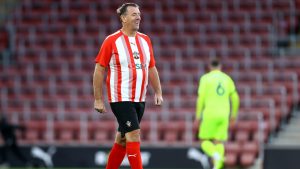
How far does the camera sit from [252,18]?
74.4 ft

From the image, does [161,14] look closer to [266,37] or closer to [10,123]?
[266,37]

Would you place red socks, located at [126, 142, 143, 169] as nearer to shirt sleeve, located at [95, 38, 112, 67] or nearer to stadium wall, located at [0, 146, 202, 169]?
shirt sleeve, located at [95, 38, 112, 67]

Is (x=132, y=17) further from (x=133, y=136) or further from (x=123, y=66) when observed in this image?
(x=133, y=136)

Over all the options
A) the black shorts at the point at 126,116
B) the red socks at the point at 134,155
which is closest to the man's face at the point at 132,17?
the black shorts at the point at 126,116

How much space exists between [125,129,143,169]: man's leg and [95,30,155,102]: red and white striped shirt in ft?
1.17

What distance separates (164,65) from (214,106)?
28.2 ft

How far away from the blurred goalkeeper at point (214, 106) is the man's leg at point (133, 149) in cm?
401

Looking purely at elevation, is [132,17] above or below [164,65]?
above

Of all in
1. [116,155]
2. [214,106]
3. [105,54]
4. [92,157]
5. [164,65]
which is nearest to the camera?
[105,54]

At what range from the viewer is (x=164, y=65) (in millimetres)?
21531

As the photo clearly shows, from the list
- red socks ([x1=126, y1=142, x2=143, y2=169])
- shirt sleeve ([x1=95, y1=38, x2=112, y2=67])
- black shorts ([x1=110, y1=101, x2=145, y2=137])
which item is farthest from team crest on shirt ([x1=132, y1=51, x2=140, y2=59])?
red socks ([x1=126, y1=142, x2=143, y2=169])

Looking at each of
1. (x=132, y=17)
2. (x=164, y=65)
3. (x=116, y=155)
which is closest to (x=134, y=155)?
(x=116, y=155)

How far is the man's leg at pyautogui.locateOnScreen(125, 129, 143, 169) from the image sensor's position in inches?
344

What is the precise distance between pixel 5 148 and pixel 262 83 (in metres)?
5.92
